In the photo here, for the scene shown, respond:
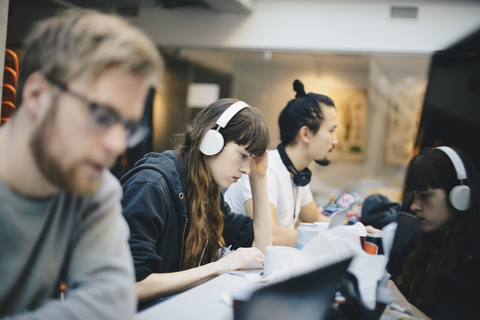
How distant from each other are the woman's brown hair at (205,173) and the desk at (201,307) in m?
0.31

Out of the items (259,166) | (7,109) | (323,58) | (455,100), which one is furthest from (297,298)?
(323,58)

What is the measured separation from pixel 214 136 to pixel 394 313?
2.87 feet

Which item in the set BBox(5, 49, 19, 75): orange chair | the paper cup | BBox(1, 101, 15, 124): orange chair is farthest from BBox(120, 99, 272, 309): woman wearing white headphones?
BBox(5, 49, 19, 75): orange chair

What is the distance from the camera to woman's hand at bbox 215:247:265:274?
59.2 inches

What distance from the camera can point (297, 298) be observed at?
0.88m

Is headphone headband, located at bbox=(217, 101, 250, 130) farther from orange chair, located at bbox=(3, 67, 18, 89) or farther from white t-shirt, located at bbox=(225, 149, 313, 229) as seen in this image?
orange chair, located at bbox=(3, 67, 18, 89)

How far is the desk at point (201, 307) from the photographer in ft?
3.51

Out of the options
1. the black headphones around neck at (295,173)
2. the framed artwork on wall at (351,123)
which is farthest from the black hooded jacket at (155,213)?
the framed artwork on wall at (351,123)

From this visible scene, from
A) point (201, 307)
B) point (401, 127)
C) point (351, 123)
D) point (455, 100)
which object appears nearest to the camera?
point (201, 307)

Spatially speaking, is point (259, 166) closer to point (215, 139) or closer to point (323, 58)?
point (215, 139)

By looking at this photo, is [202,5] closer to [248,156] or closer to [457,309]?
[248,156]

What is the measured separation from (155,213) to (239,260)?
1.16ft

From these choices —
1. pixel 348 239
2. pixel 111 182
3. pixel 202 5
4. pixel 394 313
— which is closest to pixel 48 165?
pixel 111 182

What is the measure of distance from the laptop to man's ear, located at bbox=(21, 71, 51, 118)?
→ 51cm
